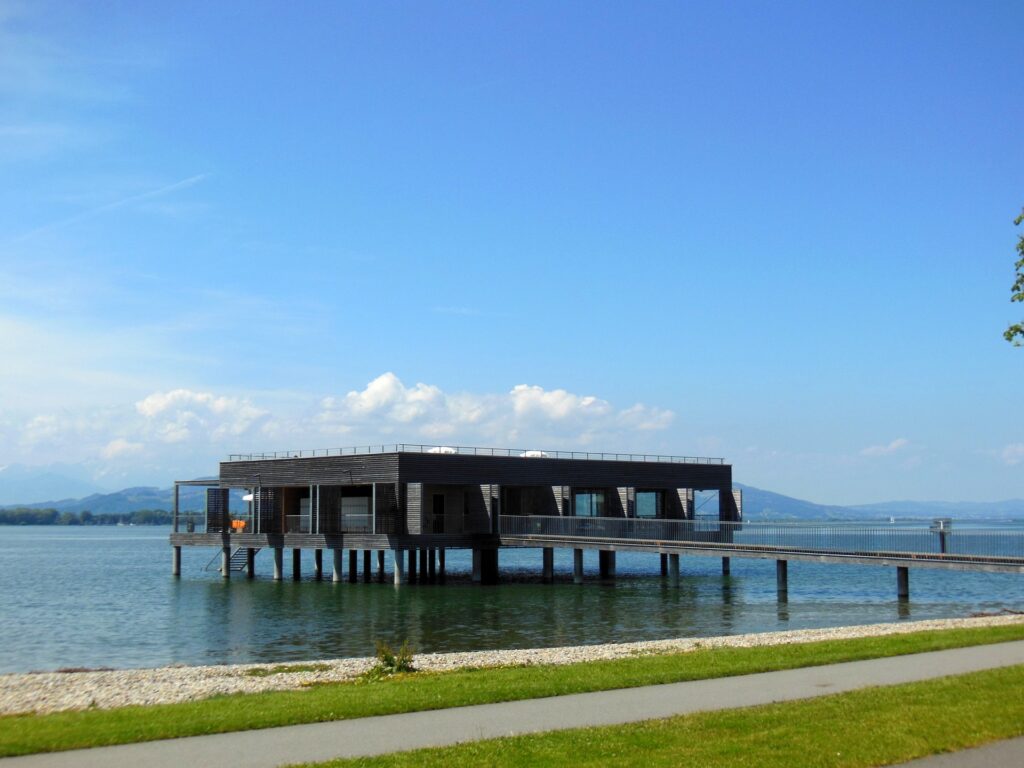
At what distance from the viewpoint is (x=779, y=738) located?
38.4 ft

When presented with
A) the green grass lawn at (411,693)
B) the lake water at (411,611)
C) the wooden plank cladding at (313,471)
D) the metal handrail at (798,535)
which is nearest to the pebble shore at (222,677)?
the green grass lawn at (411,693)

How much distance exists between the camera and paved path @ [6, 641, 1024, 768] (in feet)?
37.8

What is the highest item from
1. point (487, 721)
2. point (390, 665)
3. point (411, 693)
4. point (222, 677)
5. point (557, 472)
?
point (557, 472)

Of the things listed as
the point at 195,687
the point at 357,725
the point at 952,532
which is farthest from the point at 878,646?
the point at 952,532

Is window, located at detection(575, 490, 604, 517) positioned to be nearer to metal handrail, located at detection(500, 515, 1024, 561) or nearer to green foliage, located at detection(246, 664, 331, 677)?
metal handrail, located at detection(500, 515, 1024, 561)

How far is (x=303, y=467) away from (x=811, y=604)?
88.7ft

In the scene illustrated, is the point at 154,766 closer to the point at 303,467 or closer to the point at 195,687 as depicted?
the point at 195,687

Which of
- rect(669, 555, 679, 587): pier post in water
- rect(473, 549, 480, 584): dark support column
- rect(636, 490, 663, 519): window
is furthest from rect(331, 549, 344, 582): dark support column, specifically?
rect(669, 555, 679, 587): pier post in water

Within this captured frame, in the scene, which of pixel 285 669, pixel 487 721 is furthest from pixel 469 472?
pixel 487 721

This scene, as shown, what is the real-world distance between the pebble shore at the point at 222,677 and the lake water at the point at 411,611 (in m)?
5.22

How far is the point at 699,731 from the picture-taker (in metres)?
12.2

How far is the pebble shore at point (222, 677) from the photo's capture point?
17938 millimetres

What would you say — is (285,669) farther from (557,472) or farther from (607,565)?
(607,565)

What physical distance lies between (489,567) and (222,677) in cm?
→ 3453
